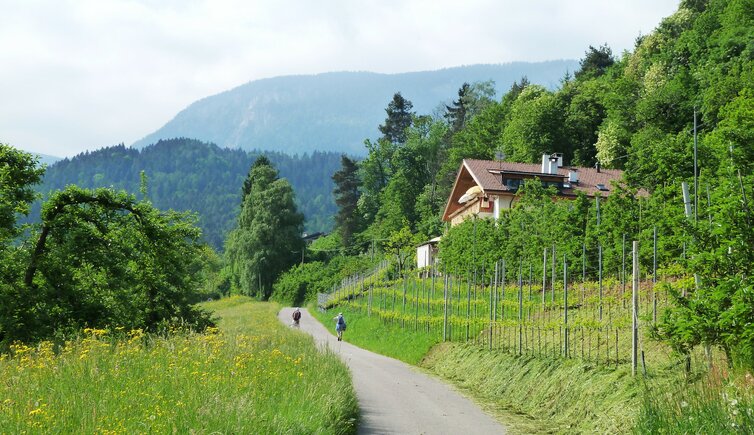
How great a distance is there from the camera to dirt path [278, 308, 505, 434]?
13152 millimetres

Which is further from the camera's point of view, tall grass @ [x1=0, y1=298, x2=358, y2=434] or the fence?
the fence

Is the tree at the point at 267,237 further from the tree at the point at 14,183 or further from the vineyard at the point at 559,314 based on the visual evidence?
the tree at the point at 14,183

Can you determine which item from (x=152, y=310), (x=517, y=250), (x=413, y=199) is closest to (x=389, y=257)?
(x=413, y=199)

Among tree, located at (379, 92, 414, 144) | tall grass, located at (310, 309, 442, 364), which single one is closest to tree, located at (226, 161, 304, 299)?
tree, located at (379, 92, 414, 144)

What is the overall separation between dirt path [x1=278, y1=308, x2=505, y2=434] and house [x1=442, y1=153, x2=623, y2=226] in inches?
1298

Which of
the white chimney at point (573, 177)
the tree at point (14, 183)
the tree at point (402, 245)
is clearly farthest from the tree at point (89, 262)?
the tree at point (402, 245)

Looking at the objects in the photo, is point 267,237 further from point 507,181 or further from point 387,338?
point 387,338

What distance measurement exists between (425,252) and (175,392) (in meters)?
61.8

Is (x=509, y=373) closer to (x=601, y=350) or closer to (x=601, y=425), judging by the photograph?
(x=601, y=350)

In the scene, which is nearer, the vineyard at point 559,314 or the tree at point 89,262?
the vineyard at point 559,314

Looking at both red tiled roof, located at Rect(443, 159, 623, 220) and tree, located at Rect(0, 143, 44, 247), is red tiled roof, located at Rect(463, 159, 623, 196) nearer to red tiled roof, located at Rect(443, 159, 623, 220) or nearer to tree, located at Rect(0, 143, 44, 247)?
red tiled roof, located at Rect(443, 159, 623, 220)

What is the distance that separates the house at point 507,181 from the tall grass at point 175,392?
137 ft

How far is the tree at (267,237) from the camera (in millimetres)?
84438

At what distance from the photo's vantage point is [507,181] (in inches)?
2277
